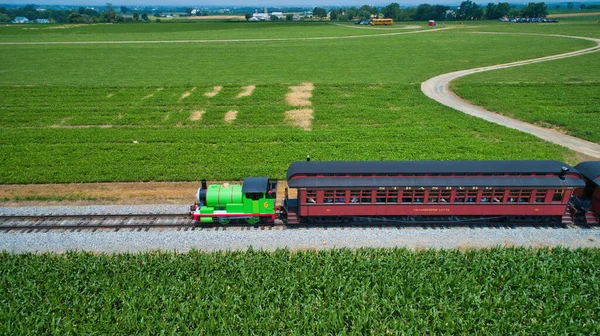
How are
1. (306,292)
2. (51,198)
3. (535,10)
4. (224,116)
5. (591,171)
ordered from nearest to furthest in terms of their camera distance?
(306,292)
(591,171)
(51,198)
(224,116)
(535,10)

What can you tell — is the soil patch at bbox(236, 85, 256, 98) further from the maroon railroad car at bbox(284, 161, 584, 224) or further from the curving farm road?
the maroon railroad car at bbox(284, 161, 584, 224)

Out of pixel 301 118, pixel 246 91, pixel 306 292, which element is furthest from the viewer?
pixel 246 91

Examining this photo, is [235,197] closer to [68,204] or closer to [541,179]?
[68,204]

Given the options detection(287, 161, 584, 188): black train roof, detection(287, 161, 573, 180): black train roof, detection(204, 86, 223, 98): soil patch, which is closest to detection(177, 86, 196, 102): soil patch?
detection(204, 86, 223, 98): soil patch

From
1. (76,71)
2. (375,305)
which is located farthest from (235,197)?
(76,71)

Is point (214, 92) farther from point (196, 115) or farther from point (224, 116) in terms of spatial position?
point (224, 116)

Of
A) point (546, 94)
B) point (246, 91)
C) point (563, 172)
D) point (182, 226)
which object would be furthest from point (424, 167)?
point (546, 94)
